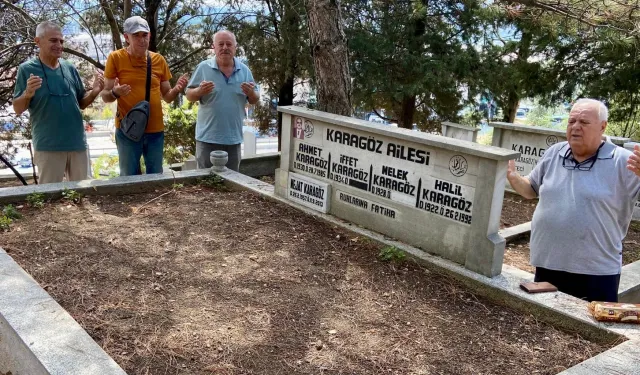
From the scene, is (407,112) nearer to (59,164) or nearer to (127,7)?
(127,7)

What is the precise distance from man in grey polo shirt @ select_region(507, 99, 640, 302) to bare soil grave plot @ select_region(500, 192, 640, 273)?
144 cm

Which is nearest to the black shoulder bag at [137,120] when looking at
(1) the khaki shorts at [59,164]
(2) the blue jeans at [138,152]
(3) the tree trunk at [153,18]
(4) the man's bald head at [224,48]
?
(2) the blue jeans at [138,152]

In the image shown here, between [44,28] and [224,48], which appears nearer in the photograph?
[44,28]

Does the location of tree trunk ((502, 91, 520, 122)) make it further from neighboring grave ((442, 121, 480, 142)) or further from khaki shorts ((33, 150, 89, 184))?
khaki shorts ((33, 150, 89, 184))

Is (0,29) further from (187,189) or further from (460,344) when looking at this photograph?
(460,344)

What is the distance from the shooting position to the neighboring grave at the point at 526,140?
271 inches

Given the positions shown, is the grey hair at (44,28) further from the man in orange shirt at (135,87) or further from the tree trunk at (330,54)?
the tree trunk at (330,54)

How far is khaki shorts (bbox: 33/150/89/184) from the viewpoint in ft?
16.9

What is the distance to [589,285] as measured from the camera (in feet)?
11.1

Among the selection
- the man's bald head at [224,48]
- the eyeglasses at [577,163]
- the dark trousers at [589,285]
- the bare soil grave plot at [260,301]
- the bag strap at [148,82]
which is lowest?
the bare soil grave plot at [260,301]

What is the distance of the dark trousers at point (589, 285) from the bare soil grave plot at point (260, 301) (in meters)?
0.45

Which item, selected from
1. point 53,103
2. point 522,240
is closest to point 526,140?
point 522,240

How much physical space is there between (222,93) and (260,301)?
2760 millimetres

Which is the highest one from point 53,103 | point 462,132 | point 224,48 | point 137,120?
point 224,48
